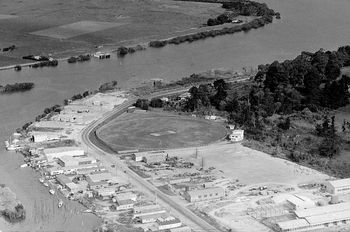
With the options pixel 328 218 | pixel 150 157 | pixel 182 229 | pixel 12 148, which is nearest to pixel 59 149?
pixel 12 148

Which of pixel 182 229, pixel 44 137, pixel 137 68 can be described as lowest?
pixel 182 229

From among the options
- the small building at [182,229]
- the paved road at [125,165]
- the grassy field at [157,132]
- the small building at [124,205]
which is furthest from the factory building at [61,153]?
the small building at [182,229]

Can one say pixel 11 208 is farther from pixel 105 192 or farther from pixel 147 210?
pixel 147 210

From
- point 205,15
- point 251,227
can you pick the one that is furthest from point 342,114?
point 205,15

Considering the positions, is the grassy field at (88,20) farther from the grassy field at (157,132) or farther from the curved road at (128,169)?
the grassy field at (157,132)

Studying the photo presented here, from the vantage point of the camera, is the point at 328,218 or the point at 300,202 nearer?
the point at 328,218
